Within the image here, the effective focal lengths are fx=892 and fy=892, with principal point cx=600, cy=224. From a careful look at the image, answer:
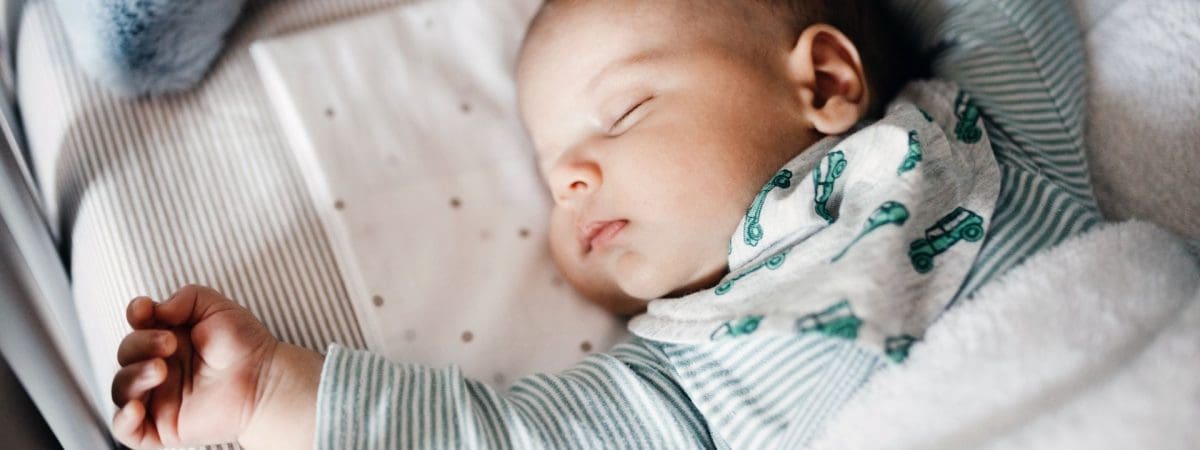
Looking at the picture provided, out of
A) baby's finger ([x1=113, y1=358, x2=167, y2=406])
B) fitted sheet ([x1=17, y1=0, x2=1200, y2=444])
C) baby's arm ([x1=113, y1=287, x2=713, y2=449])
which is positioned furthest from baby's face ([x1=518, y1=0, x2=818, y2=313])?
baby's finger ([x1=113, y1=358, x2=167, y2=406])

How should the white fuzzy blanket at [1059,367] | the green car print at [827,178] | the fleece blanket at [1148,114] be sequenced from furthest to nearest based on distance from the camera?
the fleece blanket at [1148,114]
the green car print at [827,178]
the white fuzzy blanket at [1059,367]

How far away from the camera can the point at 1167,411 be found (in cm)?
61

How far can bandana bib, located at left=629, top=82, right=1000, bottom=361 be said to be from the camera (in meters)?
0.65

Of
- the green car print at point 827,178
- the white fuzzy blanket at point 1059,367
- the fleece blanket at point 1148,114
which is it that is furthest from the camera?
the fleece blanket at point 1148,114

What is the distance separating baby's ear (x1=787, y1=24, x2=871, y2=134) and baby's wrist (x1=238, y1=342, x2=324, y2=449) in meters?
0.50

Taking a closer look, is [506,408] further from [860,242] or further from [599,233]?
[860,242]

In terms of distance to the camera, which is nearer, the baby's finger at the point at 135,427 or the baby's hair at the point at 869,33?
the baby's finger at the point at 135,427

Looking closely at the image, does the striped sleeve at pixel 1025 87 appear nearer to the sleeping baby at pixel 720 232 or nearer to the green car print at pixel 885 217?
the sleeping baby at pixel 720 232

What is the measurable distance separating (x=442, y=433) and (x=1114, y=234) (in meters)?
0.56

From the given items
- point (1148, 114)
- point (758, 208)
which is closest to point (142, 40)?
point (758, 208)

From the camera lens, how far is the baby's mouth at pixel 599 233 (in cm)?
82

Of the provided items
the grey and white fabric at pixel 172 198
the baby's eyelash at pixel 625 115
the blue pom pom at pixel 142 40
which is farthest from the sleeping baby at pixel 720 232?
the blue pom pom at pixel 142 40

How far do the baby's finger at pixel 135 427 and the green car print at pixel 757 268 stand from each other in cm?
46

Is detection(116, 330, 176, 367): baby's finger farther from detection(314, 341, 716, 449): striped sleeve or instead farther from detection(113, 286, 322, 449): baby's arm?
detection(314, 341, 716, 449): striped sleeve
